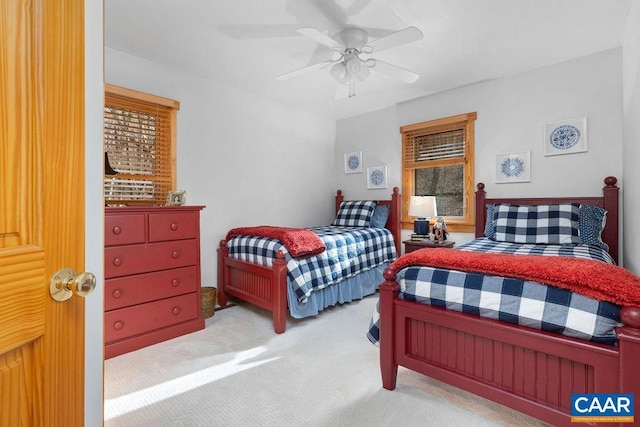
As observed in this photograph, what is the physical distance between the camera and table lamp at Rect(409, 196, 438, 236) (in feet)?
11.4

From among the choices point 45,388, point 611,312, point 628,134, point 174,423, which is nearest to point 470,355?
point 611,312

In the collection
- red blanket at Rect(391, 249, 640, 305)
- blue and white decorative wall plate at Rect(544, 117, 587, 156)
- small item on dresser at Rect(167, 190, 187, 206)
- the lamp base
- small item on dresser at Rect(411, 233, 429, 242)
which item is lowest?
small item on dresser at Rect(411, 233, 429, 242)

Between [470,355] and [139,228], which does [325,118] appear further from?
[470,355]

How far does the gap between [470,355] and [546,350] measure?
33 cm

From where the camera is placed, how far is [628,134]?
2299 mm

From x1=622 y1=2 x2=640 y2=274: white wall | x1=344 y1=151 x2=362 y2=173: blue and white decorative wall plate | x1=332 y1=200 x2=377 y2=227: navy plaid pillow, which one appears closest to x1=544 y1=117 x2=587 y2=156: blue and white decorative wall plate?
x1=622 y1=2 x2=640 y2=274: white wall

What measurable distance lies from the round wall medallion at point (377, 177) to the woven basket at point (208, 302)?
8.38 feet

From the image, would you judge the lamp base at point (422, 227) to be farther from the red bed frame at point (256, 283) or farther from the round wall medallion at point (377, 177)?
the red bed frame at point (256, 283)

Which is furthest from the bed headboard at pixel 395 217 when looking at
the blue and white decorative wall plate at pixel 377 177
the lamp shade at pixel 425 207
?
the lamp shade at pixel 425 207

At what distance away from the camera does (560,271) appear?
1273 mm

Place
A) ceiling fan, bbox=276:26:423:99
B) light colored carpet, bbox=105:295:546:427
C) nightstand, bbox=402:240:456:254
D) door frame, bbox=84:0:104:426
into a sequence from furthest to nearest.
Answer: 1. nightstand, bbox=402:240:456:254
2. ceiling fan, bbox=276:26:423:99
3. light colored carpet, bbox=105:295:546:427
4. door frame, bbox=84:0:104:426

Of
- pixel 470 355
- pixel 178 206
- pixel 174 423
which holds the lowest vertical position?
pixel 174 423

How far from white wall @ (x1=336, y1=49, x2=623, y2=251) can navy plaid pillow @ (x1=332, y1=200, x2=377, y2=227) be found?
106cm

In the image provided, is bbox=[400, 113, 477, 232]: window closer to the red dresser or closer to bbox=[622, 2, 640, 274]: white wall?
bbox=[622, 2, 640, 274]: white wall
